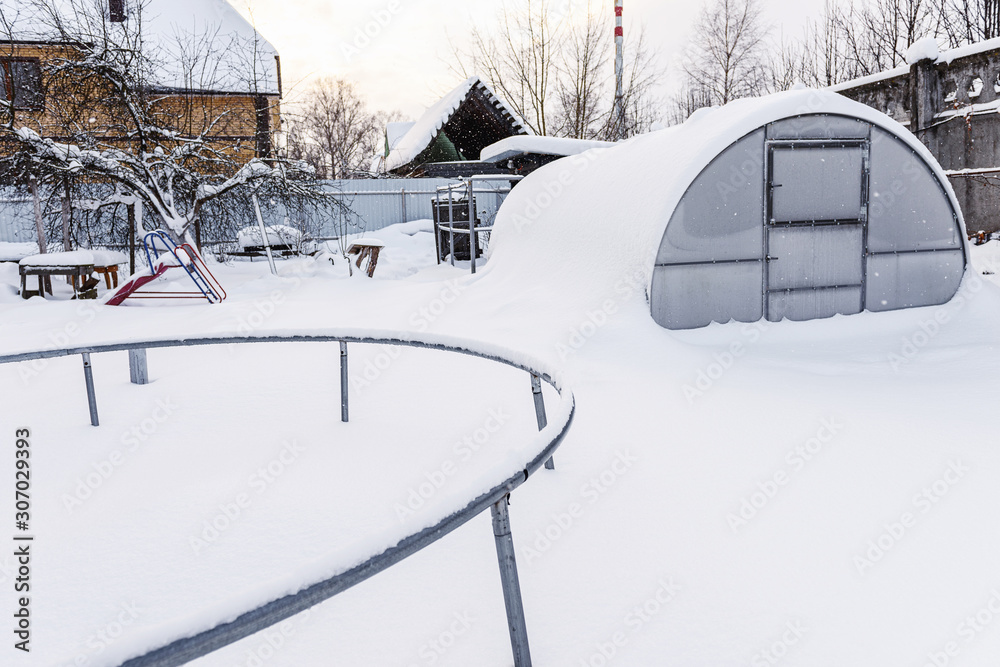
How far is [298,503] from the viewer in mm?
3475

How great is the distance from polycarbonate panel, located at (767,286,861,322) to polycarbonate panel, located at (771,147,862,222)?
84 cm

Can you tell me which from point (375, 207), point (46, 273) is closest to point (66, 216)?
point (46, 273)

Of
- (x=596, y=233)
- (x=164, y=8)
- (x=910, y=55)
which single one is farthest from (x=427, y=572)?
(x=164, y=8)

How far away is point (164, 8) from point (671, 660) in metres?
29.6

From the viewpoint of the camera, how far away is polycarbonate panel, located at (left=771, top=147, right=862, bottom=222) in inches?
287

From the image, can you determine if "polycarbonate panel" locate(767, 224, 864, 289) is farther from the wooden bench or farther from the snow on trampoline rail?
the wooden bench

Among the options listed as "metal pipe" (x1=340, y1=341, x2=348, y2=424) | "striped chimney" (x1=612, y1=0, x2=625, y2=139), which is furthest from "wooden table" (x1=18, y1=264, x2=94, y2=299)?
"striped chimney" (x1=612, y1=0, x2=625, y2=139)

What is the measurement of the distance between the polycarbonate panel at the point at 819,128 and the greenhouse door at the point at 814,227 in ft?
0.27

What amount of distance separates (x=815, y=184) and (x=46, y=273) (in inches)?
478

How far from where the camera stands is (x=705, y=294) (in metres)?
7.15

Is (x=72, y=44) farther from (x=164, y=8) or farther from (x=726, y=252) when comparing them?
(x=164, y=8)

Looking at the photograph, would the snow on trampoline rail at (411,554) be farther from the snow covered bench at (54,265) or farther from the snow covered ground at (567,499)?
the snow covered bench at (54,265)

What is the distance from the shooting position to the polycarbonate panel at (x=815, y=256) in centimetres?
741

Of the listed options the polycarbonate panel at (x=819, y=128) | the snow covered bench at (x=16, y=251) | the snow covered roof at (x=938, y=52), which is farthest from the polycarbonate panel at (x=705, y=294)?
the snow covered bench at (x=16, y=251)
